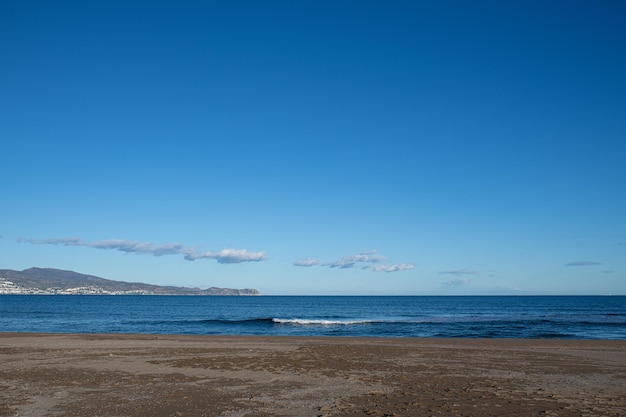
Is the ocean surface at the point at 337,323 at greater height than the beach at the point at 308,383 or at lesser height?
lesser

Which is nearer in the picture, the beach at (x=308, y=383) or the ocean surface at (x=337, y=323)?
the beach at (x=308, y=383)

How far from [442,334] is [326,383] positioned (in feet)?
90.6

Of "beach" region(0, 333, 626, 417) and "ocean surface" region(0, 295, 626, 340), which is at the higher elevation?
"beach" region(0, 333, 626, 417)

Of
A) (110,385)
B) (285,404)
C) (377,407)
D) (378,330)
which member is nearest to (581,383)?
(377,407)

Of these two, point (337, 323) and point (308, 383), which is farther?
point (337, 323)

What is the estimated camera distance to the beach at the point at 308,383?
9461mm

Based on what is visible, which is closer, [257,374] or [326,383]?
[326,383]

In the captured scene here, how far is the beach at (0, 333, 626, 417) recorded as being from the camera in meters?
9.46

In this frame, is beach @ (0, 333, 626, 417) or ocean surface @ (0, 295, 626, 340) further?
ocean surface @ (0, 295, 626, 340)

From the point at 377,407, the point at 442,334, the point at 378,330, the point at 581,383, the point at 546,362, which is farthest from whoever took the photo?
the point at 378,330

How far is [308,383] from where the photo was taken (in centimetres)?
1248

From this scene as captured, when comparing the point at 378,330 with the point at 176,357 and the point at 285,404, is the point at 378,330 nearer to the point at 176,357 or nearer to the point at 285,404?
the point at 176,357

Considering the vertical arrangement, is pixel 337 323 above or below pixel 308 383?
below

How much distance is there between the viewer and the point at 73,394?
35.7 feet
